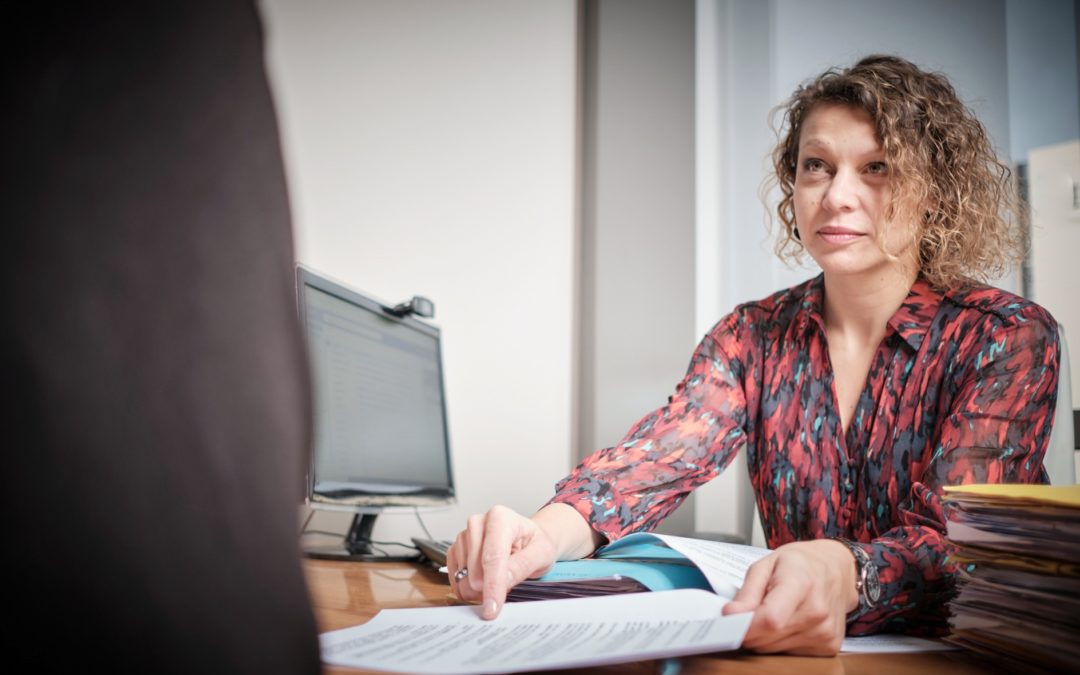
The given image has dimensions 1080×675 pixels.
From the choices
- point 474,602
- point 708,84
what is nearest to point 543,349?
point 708,84

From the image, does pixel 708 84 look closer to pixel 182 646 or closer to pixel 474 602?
pixel 474 602

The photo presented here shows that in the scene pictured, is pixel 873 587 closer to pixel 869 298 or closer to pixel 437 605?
pixel 437 605

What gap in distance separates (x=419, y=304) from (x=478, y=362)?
36 centimetres

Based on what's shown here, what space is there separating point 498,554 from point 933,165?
96 cm

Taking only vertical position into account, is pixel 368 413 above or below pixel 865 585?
above

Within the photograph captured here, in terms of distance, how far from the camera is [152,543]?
0.71 ft

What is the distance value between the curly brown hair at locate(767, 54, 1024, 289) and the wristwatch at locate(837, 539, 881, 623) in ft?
2.01

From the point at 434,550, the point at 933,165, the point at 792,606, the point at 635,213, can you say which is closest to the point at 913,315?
the point at 933,165

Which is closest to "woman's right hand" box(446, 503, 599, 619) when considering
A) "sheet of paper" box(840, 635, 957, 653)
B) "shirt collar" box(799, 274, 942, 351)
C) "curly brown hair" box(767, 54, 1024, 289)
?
"sheet of paper" box(840, 635, 957, 653)

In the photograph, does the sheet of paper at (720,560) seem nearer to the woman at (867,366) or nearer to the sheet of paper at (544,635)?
the sheet of paper at (544,635)

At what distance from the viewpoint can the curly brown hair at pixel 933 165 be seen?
1.12 meters

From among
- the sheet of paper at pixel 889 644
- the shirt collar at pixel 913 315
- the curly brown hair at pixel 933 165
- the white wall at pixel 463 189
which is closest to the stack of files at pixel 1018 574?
the sheet of paper at pixel 889 644

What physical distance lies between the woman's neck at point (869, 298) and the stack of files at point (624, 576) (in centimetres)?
66

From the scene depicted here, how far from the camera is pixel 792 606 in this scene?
54cm
